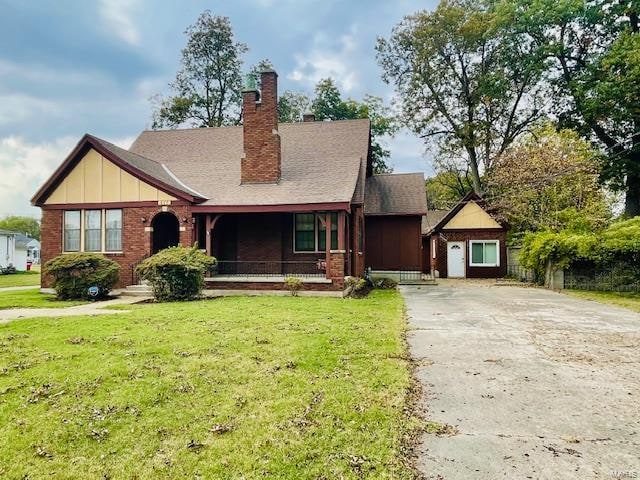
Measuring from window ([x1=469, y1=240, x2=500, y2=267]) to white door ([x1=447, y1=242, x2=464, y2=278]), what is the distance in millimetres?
503

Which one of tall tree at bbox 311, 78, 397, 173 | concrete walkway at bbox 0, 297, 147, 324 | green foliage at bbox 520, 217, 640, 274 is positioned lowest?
concrete walkway at bbox 0, 297, 147, 324

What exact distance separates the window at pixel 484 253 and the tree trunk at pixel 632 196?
6222mm

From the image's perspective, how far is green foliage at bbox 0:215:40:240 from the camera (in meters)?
77.1

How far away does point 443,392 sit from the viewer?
459 cm

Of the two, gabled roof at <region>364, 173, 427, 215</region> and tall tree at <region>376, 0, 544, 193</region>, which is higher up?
tall tree at <region>376, 0, 544, 193</region>

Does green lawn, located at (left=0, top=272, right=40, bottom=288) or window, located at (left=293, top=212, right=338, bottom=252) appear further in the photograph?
green lawn, located at (left=0, top=272, right=40, bottom=288)

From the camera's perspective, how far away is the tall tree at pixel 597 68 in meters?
19.0

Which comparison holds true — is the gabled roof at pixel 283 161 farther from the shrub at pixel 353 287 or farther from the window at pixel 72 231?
the window at pixel 72 231

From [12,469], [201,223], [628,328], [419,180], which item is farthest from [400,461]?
[419,180]

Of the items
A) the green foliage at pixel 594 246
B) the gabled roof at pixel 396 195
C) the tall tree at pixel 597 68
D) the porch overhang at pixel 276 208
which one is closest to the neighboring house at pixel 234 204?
the porch overhang at pixel 276 208

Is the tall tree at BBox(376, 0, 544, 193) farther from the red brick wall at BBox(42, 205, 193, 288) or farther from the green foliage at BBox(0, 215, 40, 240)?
the green foliage at BBox(0, 215, 40, 240)

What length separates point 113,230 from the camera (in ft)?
49.1

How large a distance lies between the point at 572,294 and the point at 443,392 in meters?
11.9

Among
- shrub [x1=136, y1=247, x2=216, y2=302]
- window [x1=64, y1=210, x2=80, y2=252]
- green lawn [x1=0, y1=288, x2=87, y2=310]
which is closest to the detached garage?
shrub [x1=136, y1=247, x2=216, y2=302]
